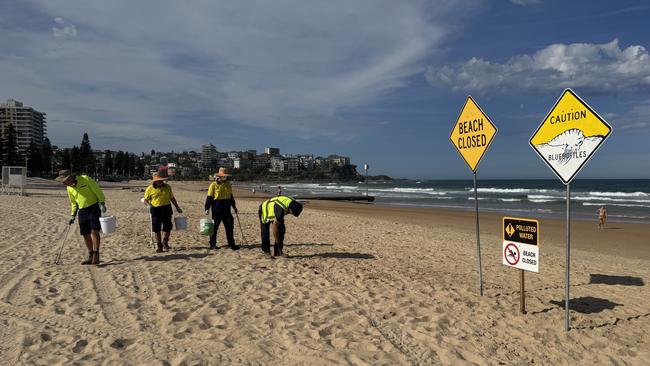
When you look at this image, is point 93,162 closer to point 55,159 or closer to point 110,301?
point 55,159

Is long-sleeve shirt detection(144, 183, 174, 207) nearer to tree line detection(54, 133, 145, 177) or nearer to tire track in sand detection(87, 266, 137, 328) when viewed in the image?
tire track in sand detection(87, 266, 137, 328)

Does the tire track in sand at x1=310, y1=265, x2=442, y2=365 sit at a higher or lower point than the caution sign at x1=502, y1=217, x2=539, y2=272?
lower

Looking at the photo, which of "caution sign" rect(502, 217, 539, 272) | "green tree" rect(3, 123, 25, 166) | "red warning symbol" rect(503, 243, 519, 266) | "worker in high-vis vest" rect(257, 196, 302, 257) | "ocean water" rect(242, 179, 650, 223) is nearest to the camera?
"caution sign" rect(502, 217, 539, 272)

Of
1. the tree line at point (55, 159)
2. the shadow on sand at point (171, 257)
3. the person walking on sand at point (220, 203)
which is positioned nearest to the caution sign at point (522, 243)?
the shadow on sand at point (171, 257)

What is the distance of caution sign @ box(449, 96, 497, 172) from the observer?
18.9 feet

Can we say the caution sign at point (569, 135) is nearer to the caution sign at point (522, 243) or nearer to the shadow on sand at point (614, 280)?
the caution sign at point (522, 243)

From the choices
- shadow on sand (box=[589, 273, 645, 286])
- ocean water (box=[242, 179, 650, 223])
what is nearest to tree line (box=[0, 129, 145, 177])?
ocean water (box=[242, 179, 650, 223])

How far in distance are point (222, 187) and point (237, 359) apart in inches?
230

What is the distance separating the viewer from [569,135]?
15.8ft

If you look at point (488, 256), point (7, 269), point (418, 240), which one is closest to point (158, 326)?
point (7, 269)

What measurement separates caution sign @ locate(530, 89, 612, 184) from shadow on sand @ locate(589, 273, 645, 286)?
3.93 m

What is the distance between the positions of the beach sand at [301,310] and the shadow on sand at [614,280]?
49mm

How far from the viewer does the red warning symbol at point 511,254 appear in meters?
5.39

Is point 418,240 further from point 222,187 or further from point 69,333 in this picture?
point 69,333
